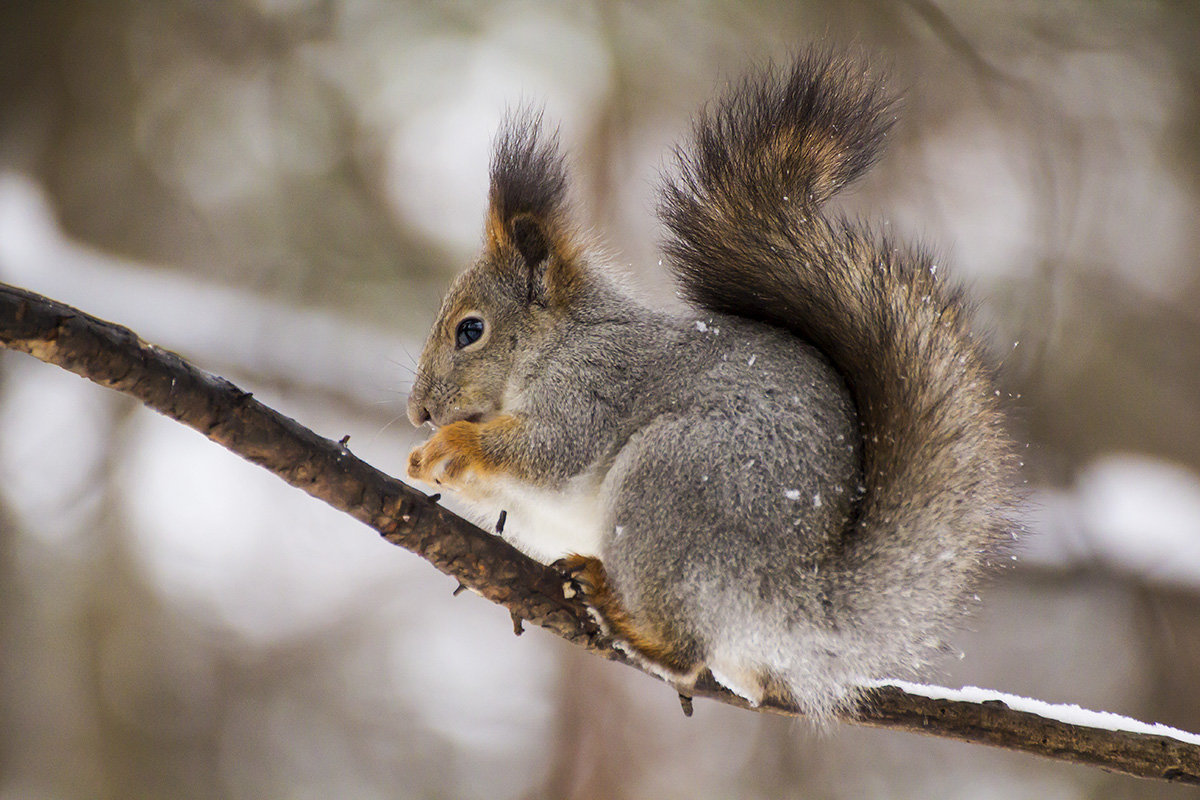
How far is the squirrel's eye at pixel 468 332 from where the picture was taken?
1.99m

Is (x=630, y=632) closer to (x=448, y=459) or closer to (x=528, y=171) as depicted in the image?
(x=448, y=459)

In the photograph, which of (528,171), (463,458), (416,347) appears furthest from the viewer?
(416,347)

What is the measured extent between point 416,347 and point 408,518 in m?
2.11

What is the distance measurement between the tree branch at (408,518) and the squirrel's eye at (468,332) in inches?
25.4

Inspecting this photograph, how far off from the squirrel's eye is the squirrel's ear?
0.43 feet

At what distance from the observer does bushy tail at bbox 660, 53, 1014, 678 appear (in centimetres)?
151

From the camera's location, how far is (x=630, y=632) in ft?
5.09

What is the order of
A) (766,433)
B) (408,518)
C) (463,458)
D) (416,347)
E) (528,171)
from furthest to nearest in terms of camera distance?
(416,347)
(528,171)
(463,458)
(766,433)
(408,518)

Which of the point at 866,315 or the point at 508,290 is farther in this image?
the point at 508,290

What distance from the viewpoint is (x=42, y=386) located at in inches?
139

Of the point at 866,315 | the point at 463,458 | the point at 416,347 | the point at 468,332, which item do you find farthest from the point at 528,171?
the point at 416,347

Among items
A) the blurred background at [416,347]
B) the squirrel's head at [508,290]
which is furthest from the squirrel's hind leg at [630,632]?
the blurred background at [416,347]

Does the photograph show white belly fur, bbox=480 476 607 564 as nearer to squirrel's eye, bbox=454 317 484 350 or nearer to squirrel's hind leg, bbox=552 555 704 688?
squirrel's hind leg, bbox=552 555 704 688

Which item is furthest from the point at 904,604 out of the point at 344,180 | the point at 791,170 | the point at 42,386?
the point at 42,386
